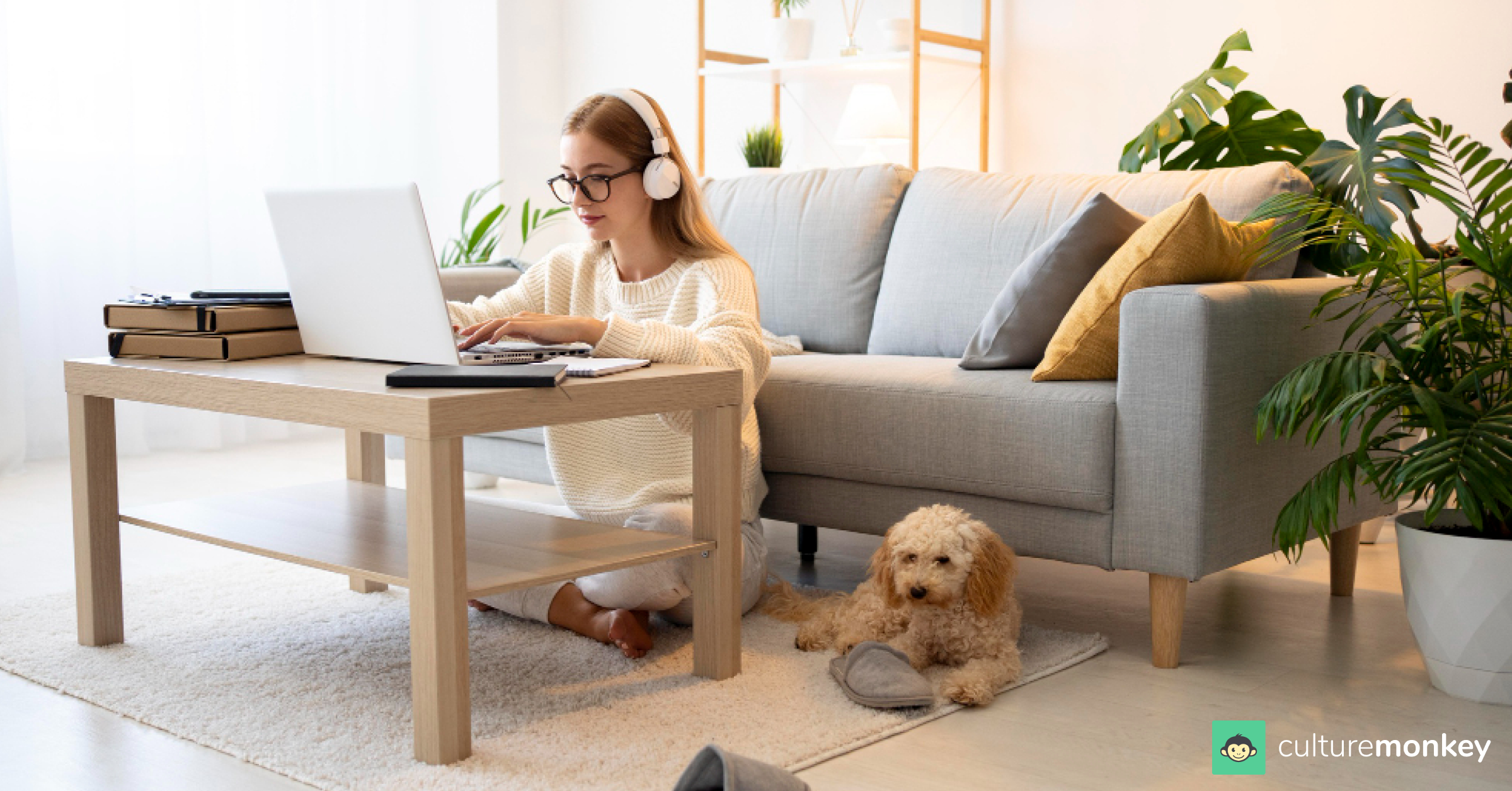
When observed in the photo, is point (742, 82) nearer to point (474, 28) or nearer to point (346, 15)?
point (474, 28)

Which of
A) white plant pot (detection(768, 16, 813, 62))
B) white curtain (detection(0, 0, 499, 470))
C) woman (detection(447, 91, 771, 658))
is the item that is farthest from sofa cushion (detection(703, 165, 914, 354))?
white curtain (detection(0, 0, 499, 470))

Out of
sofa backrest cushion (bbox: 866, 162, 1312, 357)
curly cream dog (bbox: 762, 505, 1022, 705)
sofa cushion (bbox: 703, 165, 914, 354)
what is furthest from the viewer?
sofa cushion (bbox: 703, 165, 914, 354)

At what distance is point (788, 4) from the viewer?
14.3ft

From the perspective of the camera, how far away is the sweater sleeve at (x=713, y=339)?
1.81 meters

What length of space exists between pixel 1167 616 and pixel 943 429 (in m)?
0.45

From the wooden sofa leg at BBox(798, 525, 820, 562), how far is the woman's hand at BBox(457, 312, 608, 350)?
1037 millimetres

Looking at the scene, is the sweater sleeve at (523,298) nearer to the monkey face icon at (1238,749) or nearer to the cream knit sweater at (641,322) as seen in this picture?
the cream knit sweater at (641,322)

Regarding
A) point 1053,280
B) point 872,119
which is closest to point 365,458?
point 1053,280

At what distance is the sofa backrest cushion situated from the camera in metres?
2.57

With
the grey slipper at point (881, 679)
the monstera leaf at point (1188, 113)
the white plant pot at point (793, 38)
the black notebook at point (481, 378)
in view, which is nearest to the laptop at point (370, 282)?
the black notebook at point (481, 378)

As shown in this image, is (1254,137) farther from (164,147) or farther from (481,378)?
(164,147)

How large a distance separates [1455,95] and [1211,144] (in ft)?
2.46

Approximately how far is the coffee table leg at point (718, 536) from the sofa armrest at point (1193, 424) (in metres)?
0.58

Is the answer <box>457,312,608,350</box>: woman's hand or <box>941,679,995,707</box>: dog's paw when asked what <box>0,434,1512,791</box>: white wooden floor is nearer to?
<box>941,679,995,707</box>: dog's paw
